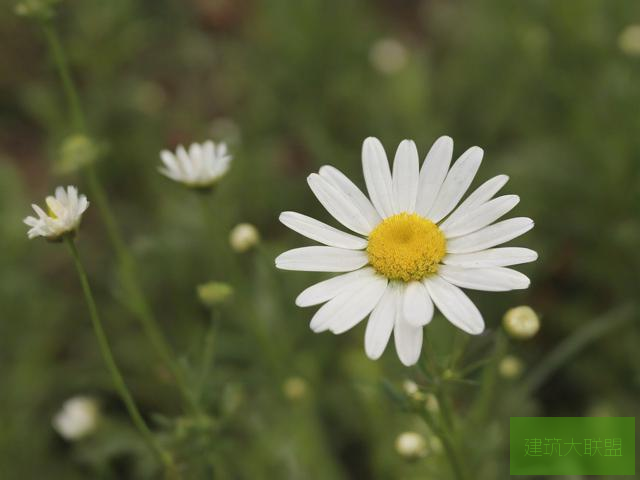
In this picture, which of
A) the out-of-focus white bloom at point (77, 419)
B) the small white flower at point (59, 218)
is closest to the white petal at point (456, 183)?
the small white flower at point (59, 218)

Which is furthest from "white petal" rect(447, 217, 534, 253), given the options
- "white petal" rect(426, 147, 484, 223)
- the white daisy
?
"white petal" rect(426, 147, 484, 223)

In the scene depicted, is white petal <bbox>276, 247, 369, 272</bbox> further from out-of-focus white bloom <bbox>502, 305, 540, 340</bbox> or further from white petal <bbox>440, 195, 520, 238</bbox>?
A: out-of-focus white bloom <bbox>502, 305, 540, 340</bbox>

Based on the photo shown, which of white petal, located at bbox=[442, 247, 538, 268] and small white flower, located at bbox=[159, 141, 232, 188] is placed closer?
white petal, located at bbox=[442, 247, 538, 268]

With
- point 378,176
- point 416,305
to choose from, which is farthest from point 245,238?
point 416,305

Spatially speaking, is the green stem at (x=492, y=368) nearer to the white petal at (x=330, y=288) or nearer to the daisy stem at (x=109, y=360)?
the white petal at (x=330, y=288)

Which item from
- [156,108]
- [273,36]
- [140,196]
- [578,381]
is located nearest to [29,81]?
[156,108]

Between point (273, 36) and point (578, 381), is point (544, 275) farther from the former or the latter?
point (273, 36)
